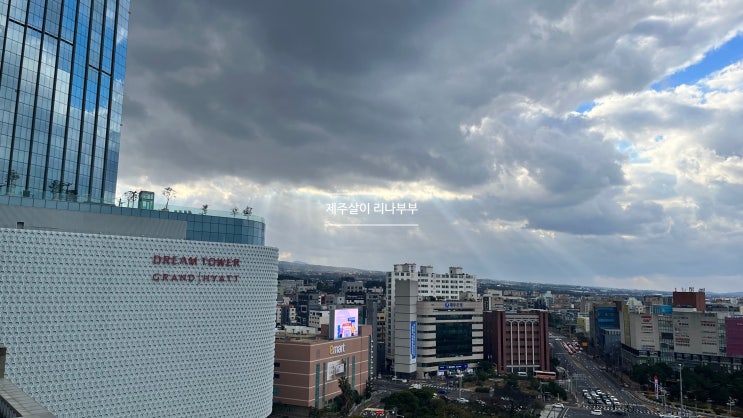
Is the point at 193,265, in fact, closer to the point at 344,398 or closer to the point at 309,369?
the point at 309,369

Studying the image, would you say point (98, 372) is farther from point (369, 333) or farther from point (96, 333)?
point (369, 333)

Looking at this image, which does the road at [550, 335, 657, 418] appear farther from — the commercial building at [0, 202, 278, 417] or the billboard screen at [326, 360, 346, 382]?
the commercial building at [0, 202, 278, 417]

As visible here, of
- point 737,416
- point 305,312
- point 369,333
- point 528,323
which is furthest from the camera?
point 305,312

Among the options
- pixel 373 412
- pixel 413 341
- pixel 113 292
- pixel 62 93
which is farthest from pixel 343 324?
pixel 62 93

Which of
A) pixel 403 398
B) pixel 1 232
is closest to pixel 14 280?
pixel 1 232

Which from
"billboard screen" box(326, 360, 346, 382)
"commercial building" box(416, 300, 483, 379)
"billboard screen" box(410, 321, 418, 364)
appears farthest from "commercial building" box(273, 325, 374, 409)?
"commercial building" box(416, 300, 483, 379)

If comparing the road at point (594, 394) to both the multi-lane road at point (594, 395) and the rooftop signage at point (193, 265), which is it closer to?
the multi-lane road at point (594, 395)
